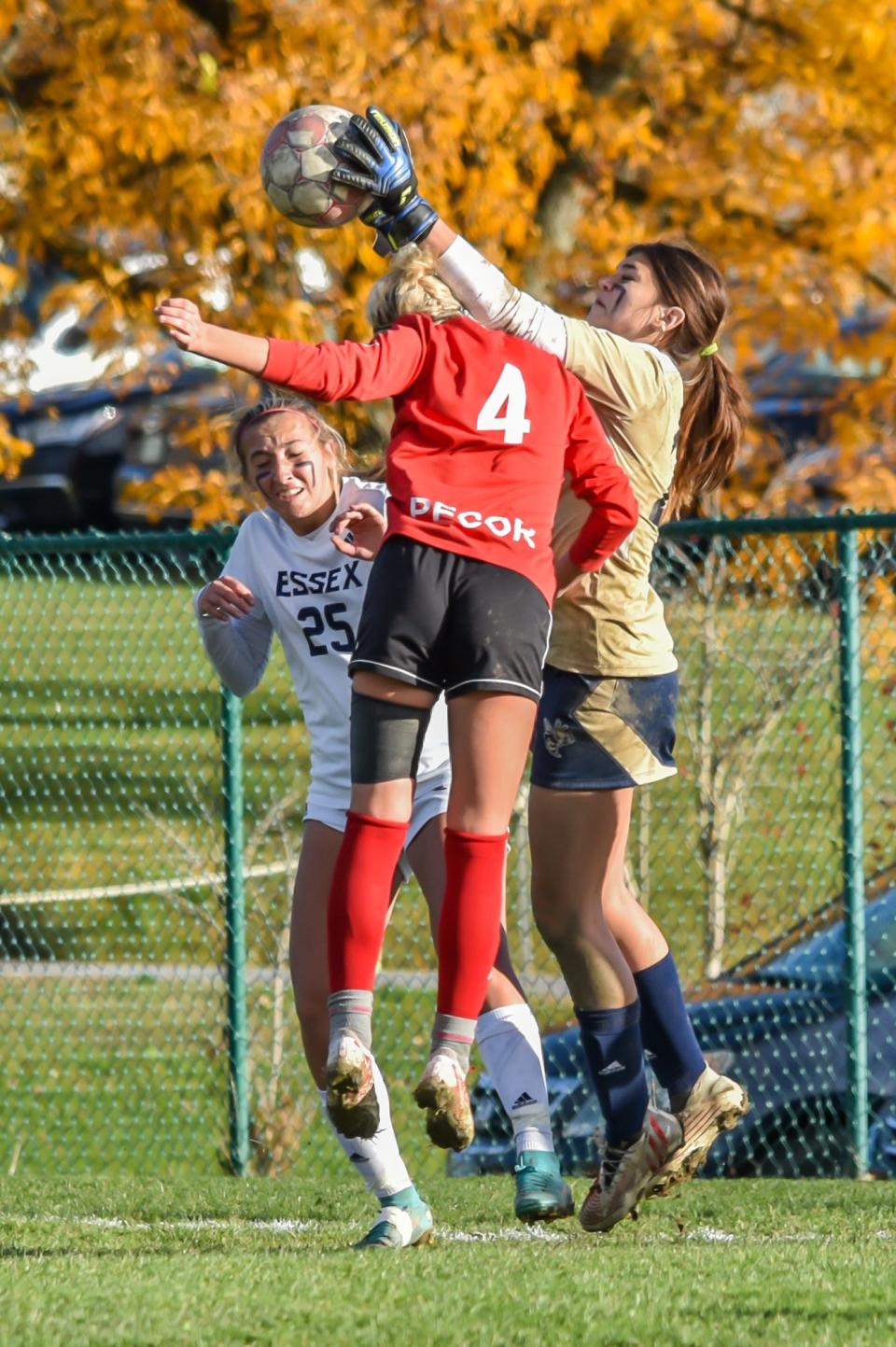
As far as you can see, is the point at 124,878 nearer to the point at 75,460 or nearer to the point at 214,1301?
the point at 214,1301

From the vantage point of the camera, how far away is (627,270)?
16.9 feet

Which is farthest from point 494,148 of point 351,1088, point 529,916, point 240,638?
point 351,1088

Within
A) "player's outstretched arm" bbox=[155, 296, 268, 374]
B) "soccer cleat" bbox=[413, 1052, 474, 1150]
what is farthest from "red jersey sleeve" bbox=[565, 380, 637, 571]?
"soccer cleat" bbox=[413, 1052, 474, 1150]

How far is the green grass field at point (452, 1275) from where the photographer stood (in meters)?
3.80

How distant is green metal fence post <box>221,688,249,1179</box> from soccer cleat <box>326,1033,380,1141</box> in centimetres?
298

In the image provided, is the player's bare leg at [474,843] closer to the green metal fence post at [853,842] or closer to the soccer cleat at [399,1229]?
the soccer cleat at [399,1229]

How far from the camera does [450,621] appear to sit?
448 cm

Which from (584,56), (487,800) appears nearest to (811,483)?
(584,56)

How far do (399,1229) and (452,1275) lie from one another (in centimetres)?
61

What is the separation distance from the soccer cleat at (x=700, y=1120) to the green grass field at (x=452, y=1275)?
0.57ft

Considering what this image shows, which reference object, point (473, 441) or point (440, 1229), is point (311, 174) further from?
point (440, 1229)

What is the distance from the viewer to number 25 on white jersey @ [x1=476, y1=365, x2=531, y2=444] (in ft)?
14.8

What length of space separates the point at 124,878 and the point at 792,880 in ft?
12.7

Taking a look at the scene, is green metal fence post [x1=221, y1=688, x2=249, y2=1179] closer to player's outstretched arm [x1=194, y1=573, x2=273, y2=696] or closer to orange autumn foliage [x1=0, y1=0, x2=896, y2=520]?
player's outstretched arm [x1=194, y1=573, x2=273, y2=696]
